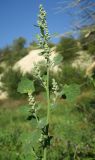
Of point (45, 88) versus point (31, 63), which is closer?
point (45, 88)

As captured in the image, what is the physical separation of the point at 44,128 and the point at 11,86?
25.0 meters

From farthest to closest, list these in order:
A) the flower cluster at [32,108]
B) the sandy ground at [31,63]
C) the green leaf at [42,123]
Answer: the sandy ground at [31,63], the flower cluster at [32,108], the green leaf at [42,123]

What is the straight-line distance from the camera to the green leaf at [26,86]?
8.49ft

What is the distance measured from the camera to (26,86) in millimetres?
2604

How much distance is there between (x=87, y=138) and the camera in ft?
21.2

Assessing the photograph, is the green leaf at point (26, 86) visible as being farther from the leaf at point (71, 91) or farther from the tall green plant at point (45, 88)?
the leaf at point (71, 91)

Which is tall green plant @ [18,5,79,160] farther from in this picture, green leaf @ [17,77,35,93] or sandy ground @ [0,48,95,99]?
sandy ground @ [0,48,95,99]

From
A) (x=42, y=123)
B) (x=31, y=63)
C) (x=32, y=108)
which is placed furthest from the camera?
(x=31, y=63)

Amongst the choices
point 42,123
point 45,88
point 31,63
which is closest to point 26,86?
point 45,88

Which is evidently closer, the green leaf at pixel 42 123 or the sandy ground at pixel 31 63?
the green leaf at pixel 42 123

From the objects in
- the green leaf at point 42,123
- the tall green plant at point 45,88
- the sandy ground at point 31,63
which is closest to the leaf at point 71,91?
the tall green plant at point 45,88

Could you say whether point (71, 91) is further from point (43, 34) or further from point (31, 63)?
point (31, 63)

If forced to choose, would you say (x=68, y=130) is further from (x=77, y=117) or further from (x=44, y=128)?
(x=44, y=128)

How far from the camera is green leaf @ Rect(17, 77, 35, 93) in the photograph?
8.49ft
